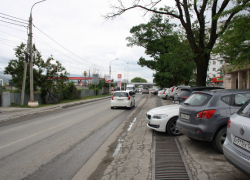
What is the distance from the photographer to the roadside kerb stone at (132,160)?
4.28 metres

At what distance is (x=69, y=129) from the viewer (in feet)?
29.0

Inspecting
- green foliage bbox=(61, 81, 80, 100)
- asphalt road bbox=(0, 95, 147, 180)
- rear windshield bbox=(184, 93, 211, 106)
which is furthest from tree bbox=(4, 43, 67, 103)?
rear windshield bbox=(184, 93, 211, 106)

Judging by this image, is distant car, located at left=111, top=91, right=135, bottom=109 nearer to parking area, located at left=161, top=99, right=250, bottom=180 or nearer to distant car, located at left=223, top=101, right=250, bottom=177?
parking area, located at left=161, top=99, right=250, bottom=180

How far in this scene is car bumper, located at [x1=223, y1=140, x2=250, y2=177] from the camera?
3.25 metres

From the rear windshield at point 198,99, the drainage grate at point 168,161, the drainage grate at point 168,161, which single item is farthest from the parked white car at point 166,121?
the rear windshield at point 198,99

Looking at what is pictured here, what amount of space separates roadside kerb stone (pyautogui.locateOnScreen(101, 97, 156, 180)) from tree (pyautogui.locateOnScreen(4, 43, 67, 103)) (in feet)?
55.3

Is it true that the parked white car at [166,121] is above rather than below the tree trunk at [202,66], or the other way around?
below

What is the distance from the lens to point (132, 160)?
16.9ft

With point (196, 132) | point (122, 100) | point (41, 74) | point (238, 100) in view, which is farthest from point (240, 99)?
point (41, 74)

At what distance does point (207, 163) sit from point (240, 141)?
155cm

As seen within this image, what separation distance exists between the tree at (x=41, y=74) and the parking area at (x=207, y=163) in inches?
732

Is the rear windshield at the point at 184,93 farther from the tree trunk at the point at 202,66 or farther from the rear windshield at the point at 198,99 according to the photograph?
the rear windshield at the point at 198,99

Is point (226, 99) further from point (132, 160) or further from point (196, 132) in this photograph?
point (132, 160)

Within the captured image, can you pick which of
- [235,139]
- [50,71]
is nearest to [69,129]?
[235,139]
